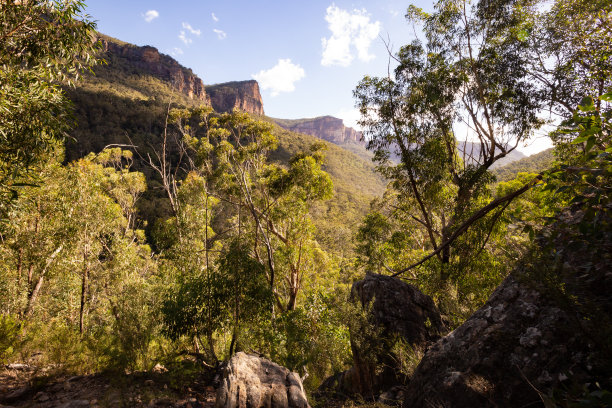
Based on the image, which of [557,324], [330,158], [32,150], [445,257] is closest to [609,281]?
[557,324]

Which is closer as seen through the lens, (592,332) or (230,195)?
(592,332)

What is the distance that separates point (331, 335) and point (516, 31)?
10766mm

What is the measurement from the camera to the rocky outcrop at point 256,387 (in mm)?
3832

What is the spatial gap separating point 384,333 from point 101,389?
5.87 meters

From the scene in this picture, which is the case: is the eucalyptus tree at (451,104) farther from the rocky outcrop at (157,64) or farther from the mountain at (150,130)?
the rocky outcrop at (157,64)

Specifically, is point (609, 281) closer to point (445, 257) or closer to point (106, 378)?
point (445, 257)

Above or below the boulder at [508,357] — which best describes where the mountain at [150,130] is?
above

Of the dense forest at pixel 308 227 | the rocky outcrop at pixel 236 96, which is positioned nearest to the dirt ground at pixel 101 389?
the dense forest at pixel 308 227

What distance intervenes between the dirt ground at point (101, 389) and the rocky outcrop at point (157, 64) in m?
111

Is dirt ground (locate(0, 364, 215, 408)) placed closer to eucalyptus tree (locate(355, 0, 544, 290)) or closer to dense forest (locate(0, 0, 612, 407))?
dense forest (locate(0, 0, 612, 407))

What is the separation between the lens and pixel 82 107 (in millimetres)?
50688

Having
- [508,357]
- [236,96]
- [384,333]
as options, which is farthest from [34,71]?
[236,96]

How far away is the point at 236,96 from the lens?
135 meters

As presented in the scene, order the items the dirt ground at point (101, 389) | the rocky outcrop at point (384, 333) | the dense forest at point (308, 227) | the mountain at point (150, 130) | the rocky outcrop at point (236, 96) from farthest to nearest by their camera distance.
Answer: the rocky outcrop at point (236, 96), the mountain at point (150, 130), the rocky outcrop at point (384, 333), the dirt ground at point (101, 389), the dense forest at point (308, 227)
